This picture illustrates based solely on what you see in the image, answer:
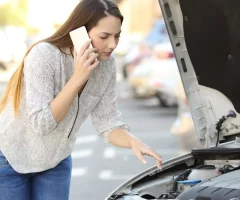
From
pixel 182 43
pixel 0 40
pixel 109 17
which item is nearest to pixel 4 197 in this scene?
pixel 109 17

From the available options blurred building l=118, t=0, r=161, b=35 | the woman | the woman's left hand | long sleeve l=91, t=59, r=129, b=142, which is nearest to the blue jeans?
the woman

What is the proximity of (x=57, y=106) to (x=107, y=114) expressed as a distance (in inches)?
21.2

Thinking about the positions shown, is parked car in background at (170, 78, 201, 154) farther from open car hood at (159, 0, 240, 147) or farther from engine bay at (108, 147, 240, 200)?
engine bay at (108, 147, 240, 200)

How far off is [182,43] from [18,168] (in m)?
1.29

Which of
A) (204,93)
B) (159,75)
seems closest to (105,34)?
(204,93)

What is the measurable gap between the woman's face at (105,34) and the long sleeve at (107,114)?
35cm

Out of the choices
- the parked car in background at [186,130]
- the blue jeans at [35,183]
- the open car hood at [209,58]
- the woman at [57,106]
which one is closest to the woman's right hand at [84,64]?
the woman at [57,106]

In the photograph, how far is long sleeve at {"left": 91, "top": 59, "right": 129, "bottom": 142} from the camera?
4105 millimetres

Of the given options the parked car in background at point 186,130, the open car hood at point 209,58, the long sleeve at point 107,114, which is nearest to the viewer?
the long sleeve at point 107,114

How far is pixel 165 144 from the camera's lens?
40.3 feet

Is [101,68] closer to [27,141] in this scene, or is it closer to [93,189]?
[27,141]

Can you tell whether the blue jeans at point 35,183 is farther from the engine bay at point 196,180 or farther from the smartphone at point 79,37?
the smartphone at point 79,37

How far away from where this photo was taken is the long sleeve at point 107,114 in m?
4.11

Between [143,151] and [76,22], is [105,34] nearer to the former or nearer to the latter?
[76,22]
